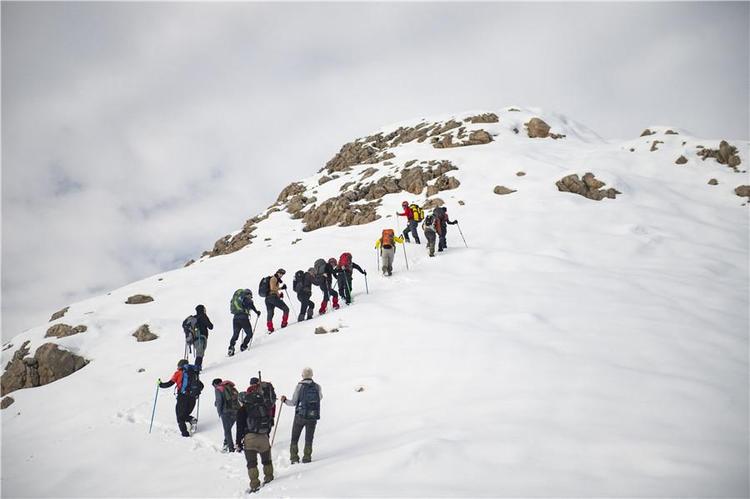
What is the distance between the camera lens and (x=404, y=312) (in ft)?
41.6

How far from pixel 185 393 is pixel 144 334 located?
9.14 m

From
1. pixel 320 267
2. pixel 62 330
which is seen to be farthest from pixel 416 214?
pixel 62 330

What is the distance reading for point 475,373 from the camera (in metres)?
8.59

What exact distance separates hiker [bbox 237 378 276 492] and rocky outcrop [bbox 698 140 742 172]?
125 feet

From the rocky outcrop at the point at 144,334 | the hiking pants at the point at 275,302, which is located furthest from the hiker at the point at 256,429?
the rocky outcrop at the point at 144,334

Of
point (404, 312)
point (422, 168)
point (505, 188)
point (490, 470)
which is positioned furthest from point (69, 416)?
point (422, 168)

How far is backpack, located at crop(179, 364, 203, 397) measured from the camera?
9.20m

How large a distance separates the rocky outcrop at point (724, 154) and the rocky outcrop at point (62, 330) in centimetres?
4316

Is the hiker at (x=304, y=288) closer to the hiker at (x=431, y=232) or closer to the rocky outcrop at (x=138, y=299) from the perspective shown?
the hiker at (x=431, y=232)

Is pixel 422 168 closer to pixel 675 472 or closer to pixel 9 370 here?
pixel 9 370

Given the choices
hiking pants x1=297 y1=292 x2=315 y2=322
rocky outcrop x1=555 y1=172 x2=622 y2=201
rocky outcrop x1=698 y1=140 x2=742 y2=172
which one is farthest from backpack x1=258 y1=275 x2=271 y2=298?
rocky outcrop x1=698 y1=140 x2=742 y2=172

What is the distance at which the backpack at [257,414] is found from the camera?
→ 6.71 meters

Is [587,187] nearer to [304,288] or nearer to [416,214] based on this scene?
[416,214]

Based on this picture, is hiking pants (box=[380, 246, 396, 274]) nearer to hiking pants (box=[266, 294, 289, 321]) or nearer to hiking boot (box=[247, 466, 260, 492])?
hiking pants (box=[266, 294, 289, 321])
